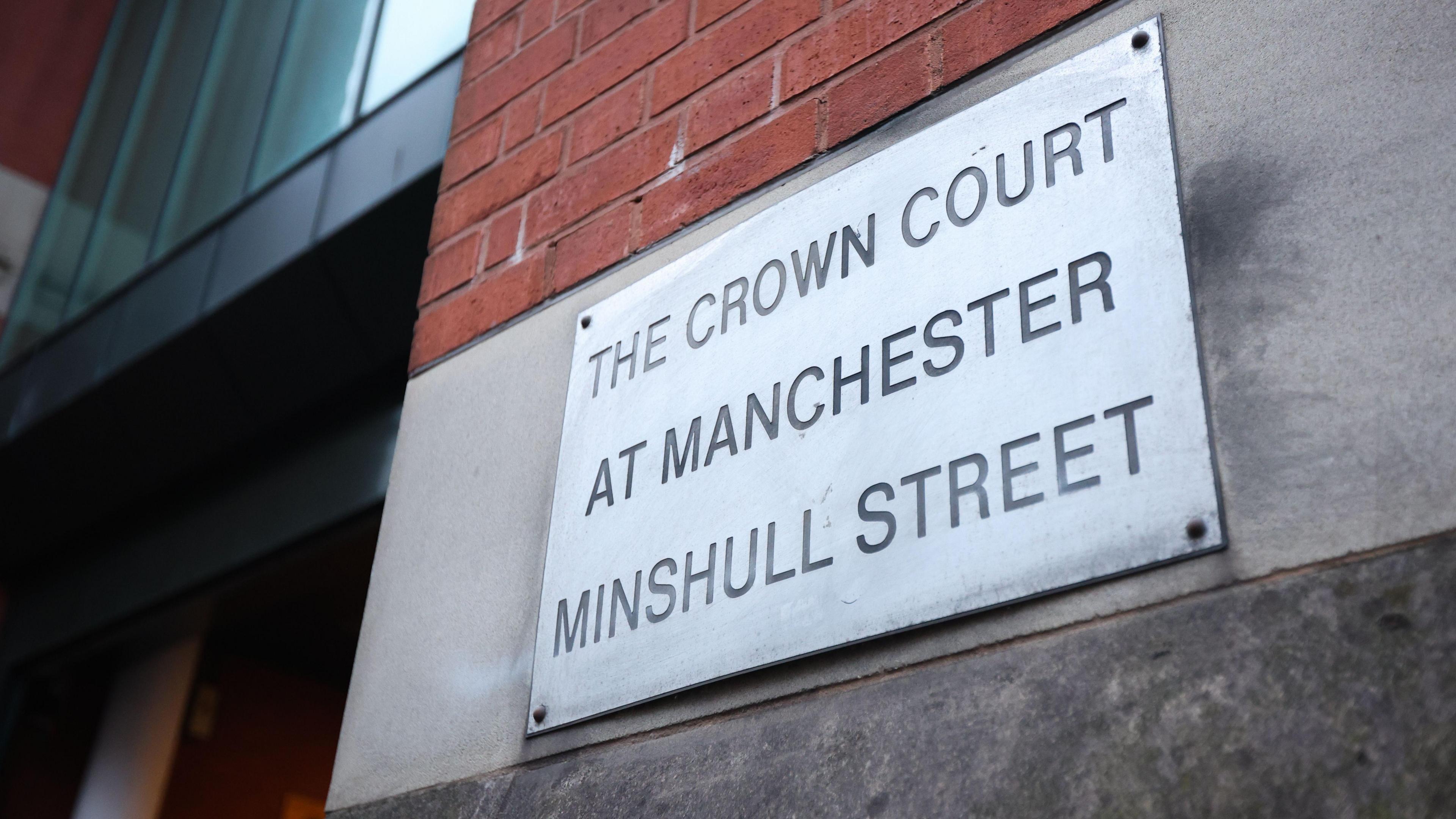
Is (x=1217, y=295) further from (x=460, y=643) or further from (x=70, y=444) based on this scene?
(x=70, y=444)

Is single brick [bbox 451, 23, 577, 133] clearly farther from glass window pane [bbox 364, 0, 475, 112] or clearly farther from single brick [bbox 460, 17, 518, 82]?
glass window pane [bbox 364, 0, 475, 112]

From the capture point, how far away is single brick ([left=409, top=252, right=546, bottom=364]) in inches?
79.4

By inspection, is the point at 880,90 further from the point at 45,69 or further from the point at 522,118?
the point at 45,69

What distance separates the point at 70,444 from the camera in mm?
4246

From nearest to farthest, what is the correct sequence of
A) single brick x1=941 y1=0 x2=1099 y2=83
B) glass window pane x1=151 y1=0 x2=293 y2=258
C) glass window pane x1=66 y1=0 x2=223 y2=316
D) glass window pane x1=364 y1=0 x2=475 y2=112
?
1. single brick x1=941 y1=0 x2=1099 y2=83
2. glass window pane x1=364 y1=0 x2=475 y2=112
3. glass window pane x1=151 y1=0 x2=293 y2=258
4. glass window pane x1=66 y1=0 x2=223 y2=316

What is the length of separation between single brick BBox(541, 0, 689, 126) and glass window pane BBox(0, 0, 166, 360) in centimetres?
357

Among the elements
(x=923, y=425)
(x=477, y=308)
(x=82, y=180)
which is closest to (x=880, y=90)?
(x=923, y=425)

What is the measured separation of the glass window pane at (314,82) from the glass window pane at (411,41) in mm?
91

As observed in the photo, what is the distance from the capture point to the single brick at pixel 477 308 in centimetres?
202

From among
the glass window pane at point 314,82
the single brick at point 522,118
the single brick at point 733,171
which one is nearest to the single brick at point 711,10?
the single brick at point 733,171

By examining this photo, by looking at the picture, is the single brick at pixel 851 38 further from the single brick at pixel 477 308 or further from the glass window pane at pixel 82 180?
the glass window pane at pixel 82 180

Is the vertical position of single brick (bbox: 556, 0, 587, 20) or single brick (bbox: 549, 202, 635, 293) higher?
single brick (bbox: 556, 0, 587, 20)

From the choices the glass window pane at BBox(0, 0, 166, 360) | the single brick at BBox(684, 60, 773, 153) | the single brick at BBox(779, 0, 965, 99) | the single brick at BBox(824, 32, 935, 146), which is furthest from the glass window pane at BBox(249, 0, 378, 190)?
the single brick at BBox(824, 32, 935, 146)

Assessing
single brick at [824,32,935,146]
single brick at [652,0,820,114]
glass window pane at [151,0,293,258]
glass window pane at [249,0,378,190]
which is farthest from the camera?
glass window pane at [151,0,293,258]
